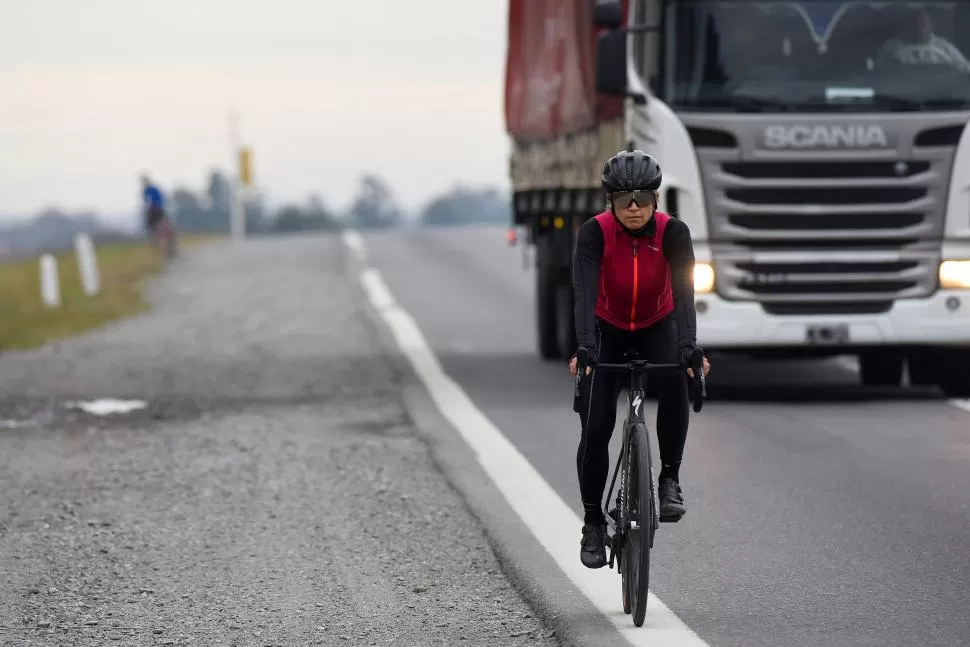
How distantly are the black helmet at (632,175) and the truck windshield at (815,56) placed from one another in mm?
6449

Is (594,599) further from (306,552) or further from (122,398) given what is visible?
(122,398)

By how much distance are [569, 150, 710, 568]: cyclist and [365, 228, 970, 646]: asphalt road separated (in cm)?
61

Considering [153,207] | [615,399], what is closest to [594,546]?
[615,399]

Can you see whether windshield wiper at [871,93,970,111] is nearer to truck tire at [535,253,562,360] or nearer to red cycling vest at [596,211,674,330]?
A: truck tire at [535,253,562,360]

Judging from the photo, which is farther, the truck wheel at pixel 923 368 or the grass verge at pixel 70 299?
the grass verge at pixel 70 299

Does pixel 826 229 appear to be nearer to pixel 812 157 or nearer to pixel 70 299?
pixel 812 157

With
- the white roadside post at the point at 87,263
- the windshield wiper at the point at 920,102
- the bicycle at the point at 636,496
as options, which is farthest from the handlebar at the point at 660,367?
the white roadside post at the point at 87,263

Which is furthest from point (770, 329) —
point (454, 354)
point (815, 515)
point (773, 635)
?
point (773, 635)

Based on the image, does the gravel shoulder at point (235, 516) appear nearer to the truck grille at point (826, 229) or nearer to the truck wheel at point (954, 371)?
the truck grille at point (826, 229)

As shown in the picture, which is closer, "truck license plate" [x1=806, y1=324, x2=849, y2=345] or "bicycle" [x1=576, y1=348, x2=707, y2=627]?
"bicycle" [x1=576, y1=348, x2=707, y2=627]

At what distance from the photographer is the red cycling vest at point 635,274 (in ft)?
21.8

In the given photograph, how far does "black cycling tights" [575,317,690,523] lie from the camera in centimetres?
673

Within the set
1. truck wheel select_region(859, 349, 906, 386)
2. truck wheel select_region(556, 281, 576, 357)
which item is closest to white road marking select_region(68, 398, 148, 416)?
truck wheel select_region(556, 281, 576, 357)

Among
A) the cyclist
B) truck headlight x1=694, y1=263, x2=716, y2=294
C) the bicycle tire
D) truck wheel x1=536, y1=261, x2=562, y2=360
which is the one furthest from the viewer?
truck wheel x1=536, y1=261, x2=562, y2=360
